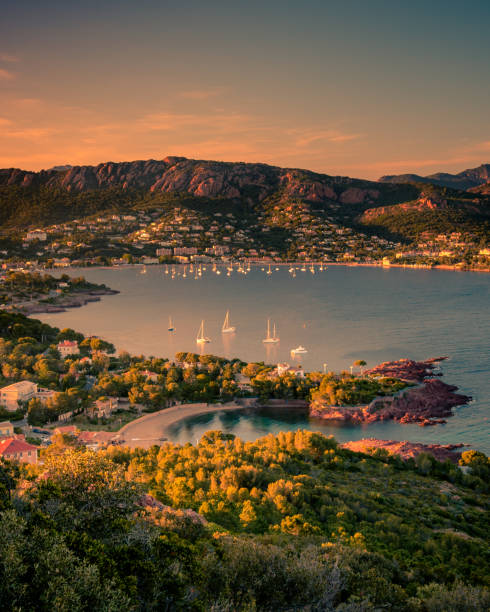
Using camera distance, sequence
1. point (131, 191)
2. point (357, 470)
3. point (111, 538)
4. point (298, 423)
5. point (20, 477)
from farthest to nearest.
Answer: point (131, 191) < point (298, 423) < point (357, 470) < point (20, 477) < point (111, 538)

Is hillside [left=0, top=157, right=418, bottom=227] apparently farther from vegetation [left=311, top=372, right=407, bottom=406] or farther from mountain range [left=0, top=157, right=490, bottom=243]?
vegetation [left=311, top=372, right=407, bottom=406]

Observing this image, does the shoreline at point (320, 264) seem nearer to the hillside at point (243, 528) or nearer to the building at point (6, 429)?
the building at point (6, 429)

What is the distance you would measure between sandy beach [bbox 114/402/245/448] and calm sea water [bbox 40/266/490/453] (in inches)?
32.9

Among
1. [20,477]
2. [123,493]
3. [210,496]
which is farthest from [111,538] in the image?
[210,496]

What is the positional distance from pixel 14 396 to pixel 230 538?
2078 centimetres

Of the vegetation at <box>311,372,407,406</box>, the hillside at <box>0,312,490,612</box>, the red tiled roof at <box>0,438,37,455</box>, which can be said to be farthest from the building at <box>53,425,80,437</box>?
the vegetation at <box>311,372,407,406</box>

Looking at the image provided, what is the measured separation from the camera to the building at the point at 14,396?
2702cm

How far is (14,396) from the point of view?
89.4ft

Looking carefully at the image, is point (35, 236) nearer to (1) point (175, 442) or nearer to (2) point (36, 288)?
(2) point (36, 288)

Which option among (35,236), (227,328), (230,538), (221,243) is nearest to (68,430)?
(230,538)

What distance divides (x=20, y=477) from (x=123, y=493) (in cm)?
343

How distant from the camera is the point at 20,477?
431 inches

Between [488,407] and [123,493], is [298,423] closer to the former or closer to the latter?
[488,407]

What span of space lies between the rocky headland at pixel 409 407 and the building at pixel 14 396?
616 inches
